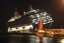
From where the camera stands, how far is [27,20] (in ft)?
262

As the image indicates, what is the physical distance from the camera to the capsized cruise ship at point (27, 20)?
254ft

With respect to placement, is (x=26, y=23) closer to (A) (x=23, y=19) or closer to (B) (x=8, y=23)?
(A) (x=23, y=19)

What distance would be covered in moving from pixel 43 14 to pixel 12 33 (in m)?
9.63

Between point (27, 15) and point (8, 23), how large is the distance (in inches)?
252

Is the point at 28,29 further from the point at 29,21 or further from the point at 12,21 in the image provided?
the point at 12,21

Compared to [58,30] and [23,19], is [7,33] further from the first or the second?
[58,30]

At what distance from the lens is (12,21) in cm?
8412

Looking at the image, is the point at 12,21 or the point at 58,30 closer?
the point at 58,30

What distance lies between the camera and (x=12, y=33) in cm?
7956

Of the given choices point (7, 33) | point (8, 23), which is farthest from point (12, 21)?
point (7, 33)

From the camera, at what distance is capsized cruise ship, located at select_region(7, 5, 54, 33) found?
7756 cm

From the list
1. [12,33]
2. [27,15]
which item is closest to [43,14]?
[27,15]

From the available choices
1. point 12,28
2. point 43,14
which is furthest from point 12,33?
point 43,14

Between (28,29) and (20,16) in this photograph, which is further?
(20,16)
